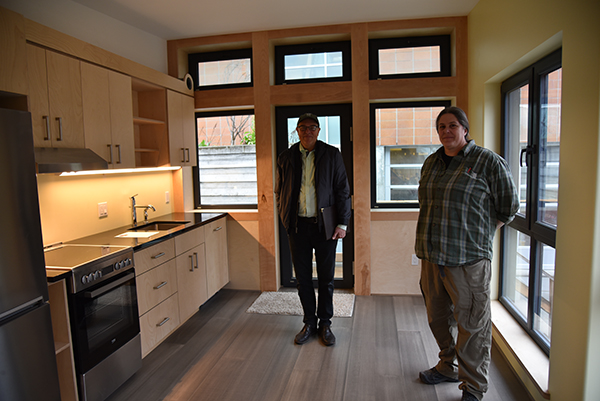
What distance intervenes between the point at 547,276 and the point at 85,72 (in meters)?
3.28

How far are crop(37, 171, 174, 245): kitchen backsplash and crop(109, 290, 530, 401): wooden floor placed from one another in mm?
1058

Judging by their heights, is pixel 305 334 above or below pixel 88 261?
below

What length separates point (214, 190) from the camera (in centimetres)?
430

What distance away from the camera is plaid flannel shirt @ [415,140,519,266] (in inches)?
79.7

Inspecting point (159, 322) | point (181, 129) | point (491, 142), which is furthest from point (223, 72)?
point (491, 142)

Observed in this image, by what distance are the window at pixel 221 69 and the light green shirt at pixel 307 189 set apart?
150 cm

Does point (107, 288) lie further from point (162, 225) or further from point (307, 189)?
point (307, 189)

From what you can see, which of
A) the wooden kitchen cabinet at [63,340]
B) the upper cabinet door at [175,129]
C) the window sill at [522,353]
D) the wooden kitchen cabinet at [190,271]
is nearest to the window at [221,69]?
the upper cabinet door at [175,129]

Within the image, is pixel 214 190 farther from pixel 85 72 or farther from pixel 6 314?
pixel 6 314

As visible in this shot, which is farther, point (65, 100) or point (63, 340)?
point (65, 100)

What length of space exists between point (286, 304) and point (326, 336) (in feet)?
2.75

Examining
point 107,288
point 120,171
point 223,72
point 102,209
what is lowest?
point 107,288

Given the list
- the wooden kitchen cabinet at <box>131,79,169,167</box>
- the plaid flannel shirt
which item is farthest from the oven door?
the plaid flannel shirt

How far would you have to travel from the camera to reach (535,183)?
7.97 ft
